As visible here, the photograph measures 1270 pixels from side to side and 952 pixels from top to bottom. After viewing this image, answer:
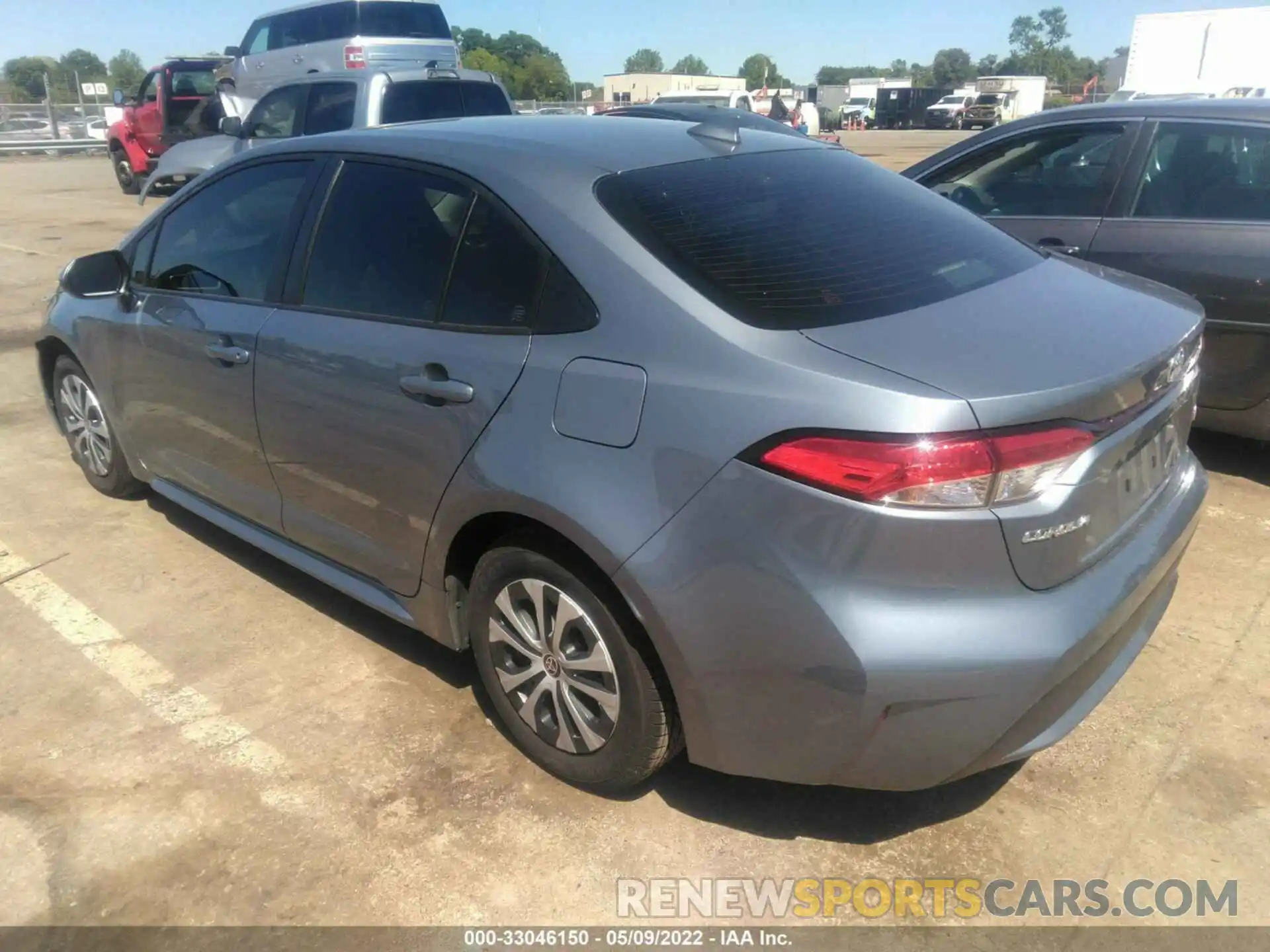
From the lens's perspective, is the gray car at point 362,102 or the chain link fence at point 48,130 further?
the chain link fence at point 48,130

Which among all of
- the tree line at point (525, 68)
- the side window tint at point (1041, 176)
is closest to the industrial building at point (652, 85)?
the tree line at point (525, 68)

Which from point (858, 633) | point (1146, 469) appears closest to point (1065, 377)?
point (1146, 469)

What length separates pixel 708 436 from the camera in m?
2.16

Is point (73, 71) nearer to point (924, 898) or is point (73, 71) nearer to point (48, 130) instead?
point (48, 130)

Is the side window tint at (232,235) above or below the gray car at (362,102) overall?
below

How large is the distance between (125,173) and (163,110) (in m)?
2.24

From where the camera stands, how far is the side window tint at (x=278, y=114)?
10.1 meters

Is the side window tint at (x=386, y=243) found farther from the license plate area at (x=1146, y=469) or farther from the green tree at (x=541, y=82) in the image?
the green tree at (x=541, y=82)

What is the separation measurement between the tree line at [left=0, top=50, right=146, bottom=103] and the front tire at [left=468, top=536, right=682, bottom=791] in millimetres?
66084

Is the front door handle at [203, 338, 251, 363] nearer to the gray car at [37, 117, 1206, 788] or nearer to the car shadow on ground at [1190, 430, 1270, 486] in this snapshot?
the gray car at [37, 117, 1206, 788]

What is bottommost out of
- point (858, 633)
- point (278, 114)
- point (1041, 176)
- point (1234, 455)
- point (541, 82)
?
point (1234, 455)

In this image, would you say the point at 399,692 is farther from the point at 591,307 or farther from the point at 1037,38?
the point at 1037,38

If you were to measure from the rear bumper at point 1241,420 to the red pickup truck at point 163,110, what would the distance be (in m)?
15.6

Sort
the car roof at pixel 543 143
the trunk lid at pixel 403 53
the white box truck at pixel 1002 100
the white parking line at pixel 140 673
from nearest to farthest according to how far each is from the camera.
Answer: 1. the car roof at pixel 543 143
2. the white parking line at pixel 140 673
3. the trunk lid at pixel 403 53
4. the white box truck at pixel 1002 100
